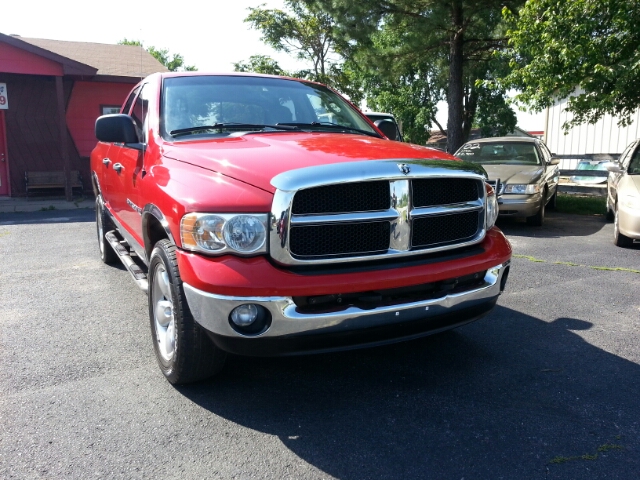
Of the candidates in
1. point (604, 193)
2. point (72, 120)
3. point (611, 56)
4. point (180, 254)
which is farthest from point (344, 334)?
point (72, 120)

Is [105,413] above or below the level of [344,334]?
below

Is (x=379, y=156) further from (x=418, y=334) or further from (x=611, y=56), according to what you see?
(x=611, y=56)

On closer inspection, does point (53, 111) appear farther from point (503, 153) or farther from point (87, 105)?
point (503, 153)

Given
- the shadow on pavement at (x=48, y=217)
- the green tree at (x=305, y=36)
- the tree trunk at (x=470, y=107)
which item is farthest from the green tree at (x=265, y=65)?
the shadow on pavement at (x=48, y=217)

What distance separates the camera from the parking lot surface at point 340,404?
2.57 metres

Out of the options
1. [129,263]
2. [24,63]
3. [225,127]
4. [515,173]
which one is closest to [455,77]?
[515,173]

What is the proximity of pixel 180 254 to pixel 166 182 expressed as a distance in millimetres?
577

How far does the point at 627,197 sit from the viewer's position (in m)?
7.48

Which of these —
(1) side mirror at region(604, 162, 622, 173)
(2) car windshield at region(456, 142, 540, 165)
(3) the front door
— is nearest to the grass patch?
(2) car windshield at region(456, 142, 540, 165)

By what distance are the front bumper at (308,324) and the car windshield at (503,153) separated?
8176 mm

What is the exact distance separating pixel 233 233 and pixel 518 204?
24.8 feet

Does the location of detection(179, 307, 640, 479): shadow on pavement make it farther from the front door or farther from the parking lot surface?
the front door

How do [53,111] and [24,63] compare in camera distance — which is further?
[53,111]

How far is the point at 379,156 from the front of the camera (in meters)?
3.13
